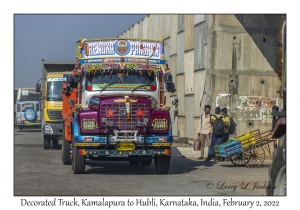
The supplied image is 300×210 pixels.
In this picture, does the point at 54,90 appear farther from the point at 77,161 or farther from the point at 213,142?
the point at 77,161

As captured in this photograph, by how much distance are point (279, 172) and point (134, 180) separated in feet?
23.1

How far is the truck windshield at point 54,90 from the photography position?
86.4 ft

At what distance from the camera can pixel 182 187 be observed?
1362 centimetres

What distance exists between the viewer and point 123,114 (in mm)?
15391

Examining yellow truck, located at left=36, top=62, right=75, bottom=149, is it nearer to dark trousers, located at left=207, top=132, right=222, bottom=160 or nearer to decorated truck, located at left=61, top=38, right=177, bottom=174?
dark trousers, located at left=207, top=132, right=222, bottom=160

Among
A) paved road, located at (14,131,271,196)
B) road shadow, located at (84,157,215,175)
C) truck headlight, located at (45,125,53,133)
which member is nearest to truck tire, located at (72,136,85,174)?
paved road, located at (14,131,271,196)

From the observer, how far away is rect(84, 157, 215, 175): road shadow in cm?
1720

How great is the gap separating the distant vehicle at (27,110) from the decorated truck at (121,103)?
33448mm

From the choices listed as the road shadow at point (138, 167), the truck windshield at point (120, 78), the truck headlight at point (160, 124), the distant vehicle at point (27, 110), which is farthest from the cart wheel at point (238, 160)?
the distant vehicle at point (27, 110)

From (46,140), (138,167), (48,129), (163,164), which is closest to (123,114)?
(163,164)
